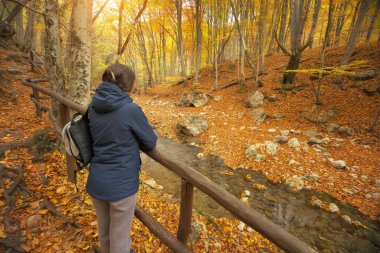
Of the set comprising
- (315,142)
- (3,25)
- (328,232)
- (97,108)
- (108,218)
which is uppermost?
(3,25)

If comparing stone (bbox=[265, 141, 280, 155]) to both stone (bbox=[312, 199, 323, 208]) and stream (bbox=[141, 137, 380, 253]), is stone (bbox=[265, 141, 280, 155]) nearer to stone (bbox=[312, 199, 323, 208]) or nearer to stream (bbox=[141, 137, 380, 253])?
stream (bbox=[141, 137, 380, 253])

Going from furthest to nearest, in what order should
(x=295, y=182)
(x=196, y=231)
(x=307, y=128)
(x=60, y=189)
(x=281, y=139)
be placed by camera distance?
(x=307, y=128)
(x=281, y=139)
(x=295, y=182)
(x=196, y=231)
(x=60, y=189)

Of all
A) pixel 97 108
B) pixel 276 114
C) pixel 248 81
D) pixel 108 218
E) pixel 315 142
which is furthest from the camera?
pixel 248 81

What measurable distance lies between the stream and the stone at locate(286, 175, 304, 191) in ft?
0.60

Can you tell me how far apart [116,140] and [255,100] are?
40.7ft

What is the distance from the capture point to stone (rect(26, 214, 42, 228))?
3.25 m

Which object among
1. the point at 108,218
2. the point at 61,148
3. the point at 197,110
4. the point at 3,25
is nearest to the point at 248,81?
the point at 197,110

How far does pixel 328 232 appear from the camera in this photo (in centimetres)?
516

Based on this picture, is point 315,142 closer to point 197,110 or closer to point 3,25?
point 197,110

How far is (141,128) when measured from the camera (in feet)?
6.71

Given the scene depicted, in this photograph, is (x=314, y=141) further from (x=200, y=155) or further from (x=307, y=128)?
(x=200, y=155)

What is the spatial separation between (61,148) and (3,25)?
55.0ft

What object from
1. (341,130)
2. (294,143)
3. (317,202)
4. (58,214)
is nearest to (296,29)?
(341,130)

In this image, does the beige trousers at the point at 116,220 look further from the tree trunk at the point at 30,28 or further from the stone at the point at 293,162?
the tree trunk at the point at 30,28
